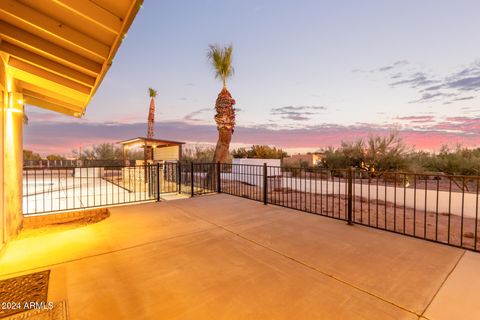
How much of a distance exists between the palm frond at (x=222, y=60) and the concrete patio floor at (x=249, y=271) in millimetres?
10635

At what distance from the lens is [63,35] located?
2.65m

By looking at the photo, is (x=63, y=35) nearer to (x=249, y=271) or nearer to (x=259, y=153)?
(x=249, y=271)

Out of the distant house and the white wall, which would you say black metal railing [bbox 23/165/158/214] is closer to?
the white wall

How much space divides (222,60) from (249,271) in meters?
12.6

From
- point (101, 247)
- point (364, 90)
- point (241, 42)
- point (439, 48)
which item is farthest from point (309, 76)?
point (101, 247)

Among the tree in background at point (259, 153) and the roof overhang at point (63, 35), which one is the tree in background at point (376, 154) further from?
the roof overhang at point (63, 35)

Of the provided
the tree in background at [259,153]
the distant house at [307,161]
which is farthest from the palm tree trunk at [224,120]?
the tree in background at [259,153]

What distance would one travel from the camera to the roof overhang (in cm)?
225

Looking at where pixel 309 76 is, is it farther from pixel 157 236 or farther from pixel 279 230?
pixel 157 236

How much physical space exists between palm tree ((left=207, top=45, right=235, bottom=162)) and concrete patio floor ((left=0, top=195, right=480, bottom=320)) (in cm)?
851

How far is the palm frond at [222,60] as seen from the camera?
1285 cm

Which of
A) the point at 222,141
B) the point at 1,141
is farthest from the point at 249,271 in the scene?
the point at 222,141

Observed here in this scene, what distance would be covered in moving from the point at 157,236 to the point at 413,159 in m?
14.0

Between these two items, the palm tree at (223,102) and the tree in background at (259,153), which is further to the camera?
the tree in background at (259,153)
